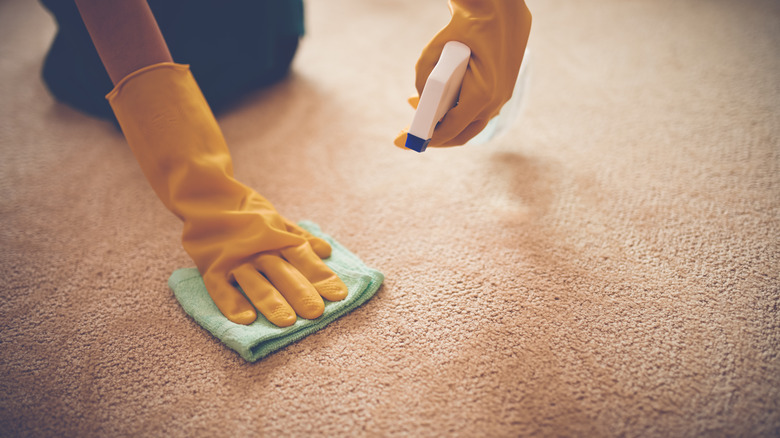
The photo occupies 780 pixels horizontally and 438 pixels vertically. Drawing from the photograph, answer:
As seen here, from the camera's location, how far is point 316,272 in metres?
0.64

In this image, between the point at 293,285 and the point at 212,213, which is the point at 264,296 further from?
the point at 212,213

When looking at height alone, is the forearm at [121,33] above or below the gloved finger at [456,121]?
below

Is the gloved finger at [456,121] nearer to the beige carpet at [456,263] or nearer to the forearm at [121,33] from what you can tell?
the beige carpet at [456,263]

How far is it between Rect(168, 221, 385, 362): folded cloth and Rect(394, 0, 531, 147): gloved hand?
250mm

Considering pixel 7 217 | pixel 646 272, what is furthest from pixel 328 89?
pixel 646 272

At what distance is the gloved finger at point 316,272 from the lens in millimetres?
620

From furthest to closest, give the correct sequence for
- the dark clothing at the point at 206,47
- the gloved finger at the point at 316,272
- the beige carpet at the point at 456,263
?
the dark clothing at the point at 206,47 < the gloved finger at the point at 316,272 < the beige carpet at the point at 456,263

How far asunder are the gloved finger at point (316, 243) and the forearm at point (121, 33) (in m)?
0.32

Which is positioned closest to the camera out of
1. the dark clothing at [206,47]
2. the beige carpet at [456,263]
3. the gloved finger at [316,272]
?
the beige carpet at [456,263]

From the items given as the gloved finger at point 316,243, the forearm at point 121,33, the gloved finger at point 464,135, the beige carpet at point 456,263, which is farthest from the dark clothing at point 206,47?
the gloved finger at point 464,135

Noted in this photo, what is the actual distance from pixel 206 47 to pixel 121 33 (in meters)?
0.37

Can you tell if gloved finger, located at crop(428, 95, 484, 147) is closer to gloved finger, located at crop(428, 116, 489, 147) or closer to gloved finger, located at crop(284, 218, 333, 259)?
gloved finger, located at crop(428, 116, 489, 147)

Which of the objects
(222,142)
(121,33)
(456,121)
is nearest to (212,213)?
(222,142)

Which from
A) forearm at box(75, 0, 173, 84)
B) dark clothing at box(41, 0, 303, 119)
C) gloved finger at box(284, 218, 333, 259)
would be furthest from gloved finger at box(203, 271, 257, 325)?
dark clothing at box(41, 0, 303, 119)
